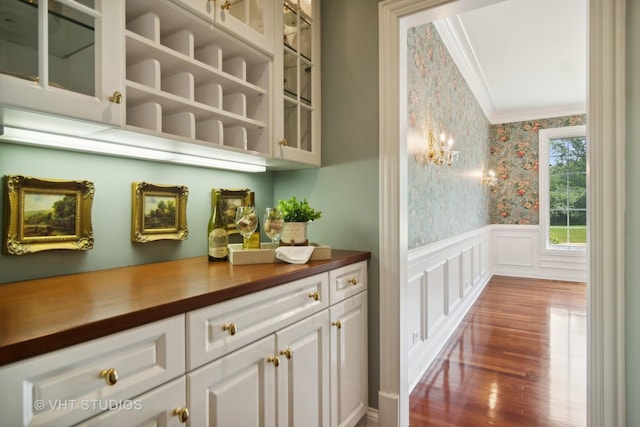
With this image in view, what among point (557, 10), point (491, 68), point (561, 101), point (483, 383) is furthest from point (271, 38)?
point (561, 101)

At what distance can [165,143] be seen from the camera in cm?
124

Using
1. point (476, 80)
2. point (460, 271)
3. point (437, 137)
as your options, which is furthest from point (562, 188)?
point (437, 137)

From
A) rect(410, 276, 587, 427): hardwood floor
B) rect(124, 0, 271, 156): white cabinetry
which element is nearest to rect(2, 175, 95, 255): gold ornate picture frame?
rect(124, 0, 271, 156): white cabinetry

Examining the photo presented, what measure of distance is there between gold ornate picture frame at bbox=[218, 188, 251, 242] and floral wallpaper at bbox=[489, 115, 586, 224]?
5.75m

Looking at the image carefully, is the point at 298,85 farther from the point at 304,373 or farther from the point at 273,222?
the point at 304,373

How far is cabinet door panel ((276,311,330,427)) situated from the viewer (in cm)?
120

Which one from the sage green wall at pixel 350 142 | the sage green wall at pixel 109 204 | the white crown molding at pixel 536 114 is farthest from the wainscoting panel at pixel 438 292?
the white crown molding at pixel 536 114

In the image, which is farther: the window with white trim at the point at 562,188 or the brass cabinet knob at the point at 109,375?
the window with white trim at the point at 562,188

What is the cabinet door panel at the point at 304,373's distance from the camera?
3.92 feet

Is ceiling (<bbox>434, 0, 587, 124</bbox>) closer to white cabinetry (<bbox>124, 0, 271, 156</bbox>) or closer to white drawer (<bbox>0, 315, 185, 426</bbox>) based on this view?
white cabinetry (<bbox>124, 0, 271, 156</bbox>)

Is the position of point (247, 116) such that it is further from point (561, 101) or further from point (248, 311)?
point (561, 101)

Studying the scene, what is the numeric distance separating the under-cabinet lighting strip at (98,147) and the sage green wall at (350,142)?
1.77 feet

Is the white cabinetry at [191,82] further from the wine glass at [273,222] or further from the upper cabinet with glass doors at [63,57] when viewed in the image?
the wine glass at [273,222]

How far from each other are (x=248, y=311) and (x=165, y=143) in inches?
27.3
